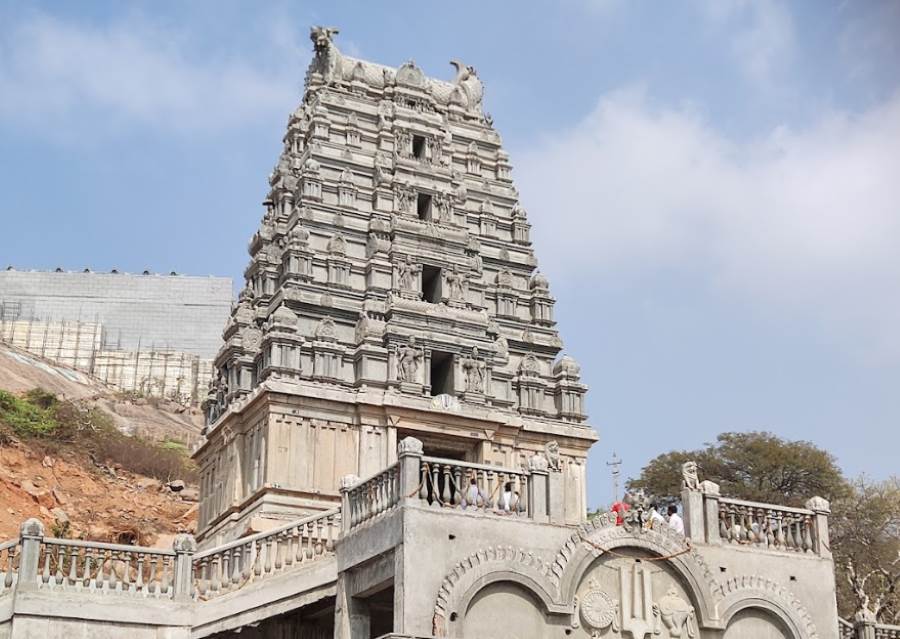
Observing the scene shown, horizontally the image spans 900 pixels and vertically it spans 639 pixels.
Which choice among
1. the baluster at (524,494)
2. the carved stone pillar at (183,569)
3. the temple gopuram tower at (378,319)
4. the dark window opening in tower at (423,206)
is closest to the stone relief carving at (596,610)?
the baluster at (524,494)

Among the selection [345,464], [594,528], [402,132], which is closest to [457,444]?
[345,464]

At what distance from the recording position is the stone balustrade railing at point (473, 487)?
2316 cm

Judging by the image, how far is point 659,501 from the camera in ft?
175

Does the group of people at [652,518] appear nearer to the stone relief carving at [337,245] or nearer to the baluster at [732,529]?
the baluster at [732,529]

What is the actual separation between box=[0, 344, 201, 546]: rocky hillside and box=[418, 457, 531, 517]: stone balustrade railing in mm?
29649

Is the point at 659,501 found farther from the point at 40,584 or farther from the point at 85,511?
the point at 40,584

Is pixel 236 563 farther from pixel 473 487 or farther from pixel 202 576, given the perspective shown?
pixel 473 487

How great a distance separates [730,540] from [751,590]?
1018 mm

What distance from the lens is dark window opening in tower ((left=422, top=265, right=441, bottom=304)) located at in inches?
1619

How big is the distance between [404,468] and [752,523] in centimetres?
736

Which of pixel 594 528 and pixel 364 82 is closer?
pixel 594 528

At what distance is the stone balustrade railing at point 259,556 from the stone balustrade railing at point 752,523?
698 centimetres

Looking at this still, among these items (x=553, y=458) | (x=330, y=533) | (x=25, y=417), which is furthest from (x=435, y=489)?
(x=25, y=417)

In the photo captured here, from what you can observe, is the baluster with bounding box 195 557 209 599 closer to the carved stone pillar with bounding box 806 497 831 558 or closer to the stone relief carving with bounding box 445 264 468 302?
the carved stone pillar with bounding box 806 497 831 558
